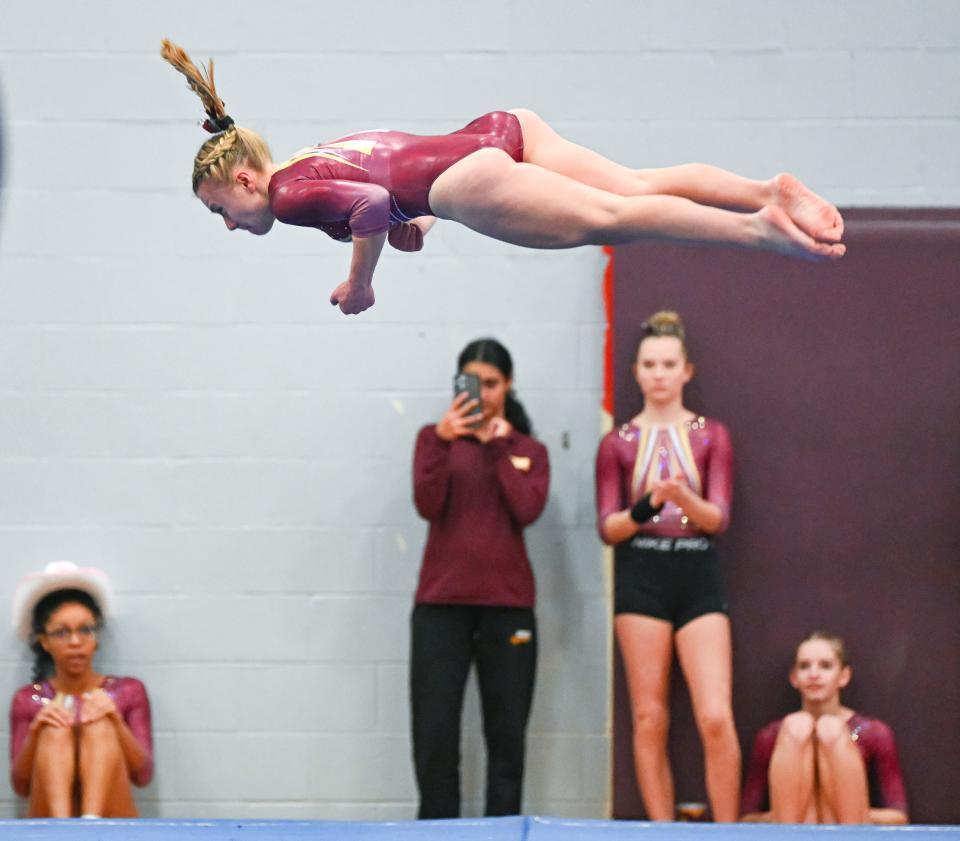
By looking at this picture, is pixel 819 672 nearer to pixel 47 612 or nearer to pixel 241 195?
pixel 47 612

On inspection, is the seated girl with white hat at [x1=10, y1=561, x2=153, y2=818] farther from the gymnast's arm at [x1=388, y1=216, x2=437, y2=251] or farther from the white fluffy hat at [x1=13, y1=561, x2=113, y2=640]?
the gymnast's arm at [x1=388, y1=216, x2=437, y2=251]

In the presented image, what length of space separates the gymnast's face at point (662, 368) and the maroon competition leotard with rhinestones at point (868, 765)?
1.11 metres

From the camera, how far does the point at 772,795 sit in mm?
4625

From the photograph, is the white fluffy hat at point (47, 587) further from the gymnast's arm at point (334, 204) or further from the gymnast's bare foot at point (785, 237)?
the gymnast's bare foot at point (785, 237)

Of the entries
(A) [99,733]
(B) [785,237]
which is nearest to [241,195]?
(B) [785,237]

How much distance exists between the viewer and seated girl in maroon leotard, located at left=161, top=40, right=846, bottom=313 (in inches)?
111

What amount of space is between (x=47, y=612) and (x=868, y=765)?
264 cm

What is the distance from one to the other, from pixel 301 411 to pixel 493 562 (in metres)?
0.87

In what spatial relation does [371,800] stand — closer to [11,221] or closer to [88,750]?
[88,750]

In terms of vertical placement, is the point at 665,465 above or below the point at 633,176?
below

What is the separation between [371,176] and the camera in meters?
2.89

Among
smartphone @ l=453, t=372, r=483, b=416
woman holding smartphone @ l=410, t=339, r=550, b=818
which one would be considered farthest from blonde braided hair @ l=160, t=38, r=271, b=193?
woman holding smartphone @ l=410, t=339, r=550, b=818

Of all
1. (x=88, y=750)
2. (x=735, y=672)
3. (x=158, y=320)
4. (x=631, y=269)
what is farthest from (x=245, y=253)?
(x=735, y=672)

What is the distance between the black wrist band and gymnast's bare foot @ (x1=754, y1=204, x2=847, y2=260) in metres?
1.73
